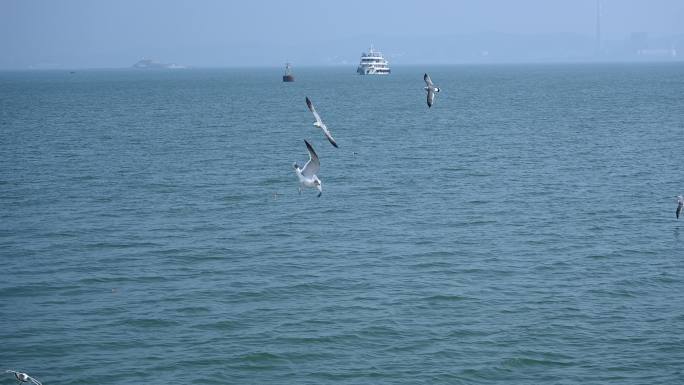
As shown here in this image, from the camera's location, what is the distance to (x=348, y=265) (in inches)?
1497

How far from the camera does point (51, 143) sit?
84.7 metres

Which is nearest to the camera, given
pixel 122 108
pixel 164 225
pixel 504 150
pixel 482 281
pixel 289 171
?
pixel 482 281

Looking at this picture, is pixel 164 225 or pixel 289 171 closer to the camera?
pixel 164 225

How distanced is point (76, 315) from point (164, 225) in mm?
14200

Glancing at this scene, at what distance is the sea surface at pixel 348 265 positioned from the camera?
91.6 feet

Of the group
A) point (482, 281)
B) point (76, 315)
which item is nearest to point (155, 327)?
point (76, 315)

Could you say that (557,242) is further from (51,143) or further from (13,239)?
(51,143)

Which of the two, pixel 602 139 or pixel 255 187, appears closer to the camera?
pixel 255 187

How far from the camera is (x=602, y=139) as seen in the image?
8275 cm

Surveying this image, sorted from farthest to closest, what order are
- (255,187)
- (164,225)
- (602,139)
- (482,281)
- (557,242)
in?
1. (602,139)
2. (255,187)
3. (164,225)
4. (557,242)
5. (482,281)

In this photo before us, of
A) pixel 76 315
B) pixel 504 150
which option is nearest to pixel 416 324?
pixel 76 315

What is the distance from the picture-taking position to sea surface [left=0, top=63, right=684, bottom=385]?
27906mm

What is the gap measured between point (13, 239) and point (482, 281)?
22.7m

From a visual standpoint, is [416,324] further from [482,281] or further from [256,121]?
[256,121]
